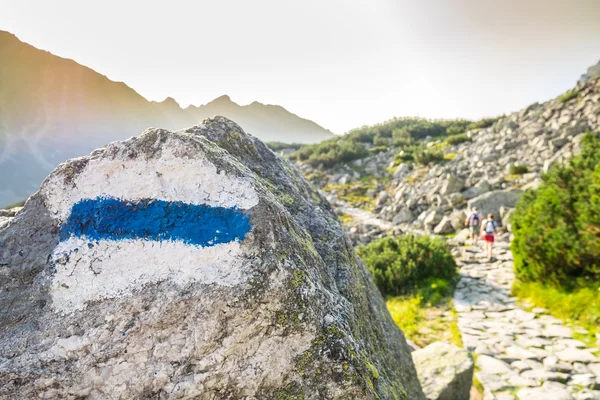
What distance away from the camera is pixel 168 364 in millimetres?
1563

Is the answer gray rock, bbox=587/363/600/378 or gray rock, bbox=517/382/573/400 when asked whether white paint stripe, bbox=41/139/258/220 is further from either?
gray rock, bbox=587/363/600/378

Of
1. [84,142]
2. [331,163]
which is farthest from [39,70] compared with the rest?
[331,163]

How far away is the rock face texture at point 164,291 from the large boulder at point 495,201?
48.1ft

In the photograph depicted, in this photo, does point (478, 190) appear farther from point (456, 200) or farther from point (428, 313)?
point (428, 313)

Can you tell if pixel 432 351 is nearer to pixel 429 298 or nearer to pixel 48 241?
pixel 429 298

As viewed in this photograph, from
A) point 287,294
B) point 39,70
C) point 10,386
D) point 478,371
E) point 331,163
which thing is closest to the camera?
point 10,386

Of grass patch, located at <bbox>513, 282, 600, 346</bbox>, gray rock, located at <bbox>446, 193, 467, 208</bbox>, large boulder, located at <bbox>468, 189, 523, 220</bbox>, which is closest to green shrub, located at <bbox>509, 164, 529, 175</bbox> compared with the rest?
large boulder, located at <bbox>468, 189, 523, 220</bbox>

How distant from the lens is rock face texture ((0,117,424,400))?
5.12 ft

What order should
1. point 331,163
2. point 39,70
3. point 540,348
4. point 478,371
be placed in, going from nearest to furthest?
point 478,371 < point 540,348 < point 331,163 < point 39,70

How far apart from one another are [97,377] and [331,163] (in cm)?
3347

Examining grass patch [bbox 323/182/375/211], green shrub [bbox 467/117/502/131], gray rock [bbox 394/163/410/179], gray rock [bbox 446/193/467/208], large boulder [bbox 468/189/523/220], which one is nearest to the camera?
large boulder [bbox 468/189/523/220]

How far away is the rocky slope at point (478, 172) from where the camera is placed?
53.3 feet

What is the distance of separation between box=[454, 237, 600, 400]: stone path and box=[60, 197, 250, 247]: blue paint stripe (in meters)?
4.98

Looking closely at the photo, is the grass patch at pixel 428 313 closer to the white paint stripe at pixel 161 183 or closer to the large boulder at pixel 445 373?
the large boulder at pixel 445 373
